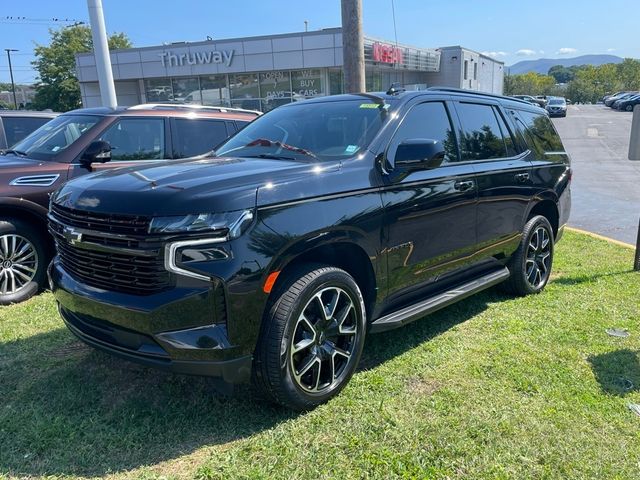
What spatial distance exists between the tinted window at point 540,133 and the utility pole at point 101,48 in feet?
25.5

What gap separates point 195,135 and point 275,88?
81.6ft

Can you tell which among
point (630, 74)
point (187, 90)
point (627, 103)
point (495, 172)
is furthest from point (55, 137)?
point (630, 74)

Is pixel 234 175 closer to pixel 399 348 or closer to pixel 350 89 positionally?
pixel 399 348

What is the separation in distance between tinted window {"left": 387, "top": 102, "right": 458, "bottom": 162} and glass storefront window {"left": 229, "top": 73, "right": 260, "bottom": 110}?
2751 cm

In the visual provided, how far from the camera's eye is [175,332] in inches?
109

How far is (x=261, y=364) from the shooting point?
296 centimetres

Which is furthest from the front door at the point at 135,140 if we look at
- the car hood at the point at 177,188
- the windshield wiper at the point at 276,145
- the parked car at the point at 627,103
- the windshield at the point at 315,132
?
the parked car at the point at 627,103

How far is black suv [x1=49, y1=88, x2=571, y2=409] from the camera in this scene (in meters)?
2.76

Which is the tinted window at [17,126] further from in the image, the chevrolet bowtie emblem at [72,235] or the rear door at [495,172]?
the rear door at [495,172]

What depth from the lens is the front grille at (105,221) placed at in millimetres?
2768

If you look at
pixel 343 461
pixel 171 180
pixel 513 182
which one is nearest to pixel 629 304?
pixel 513 182

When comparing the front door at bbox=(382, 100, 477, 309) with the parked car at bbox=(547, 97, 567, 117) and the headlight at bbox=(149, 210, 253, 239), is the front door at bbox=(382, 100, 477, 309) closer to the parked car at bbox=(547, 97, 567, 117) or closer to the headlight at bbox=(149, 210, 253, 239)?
the headlight at bbox=(149, 210, 253, 239)

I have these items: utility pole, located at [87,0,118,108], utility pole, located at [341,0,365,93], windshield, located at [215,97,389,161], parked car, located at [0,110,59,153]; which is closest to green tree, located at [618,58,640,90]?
utility pole, located at [341,0,365,93]

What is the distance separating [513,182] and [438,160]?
4.43 feet
